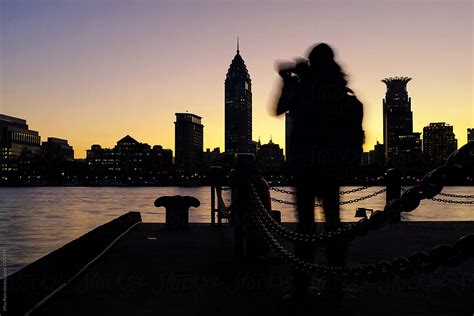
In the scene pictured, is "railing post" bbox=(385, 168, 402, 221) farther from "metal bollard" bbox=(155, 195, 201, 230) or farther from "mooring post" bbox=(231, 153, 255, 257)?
"mooring post" bbox=(231, 153, 255, 257)

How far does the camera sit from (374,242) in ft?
33.1

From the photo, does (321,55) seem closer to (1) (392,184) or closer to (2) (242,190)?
(2) (242,190)

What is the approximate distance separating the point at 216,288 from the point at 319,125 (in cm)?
204

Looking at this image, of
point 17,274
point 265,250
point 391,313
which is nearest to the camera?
point 391,313

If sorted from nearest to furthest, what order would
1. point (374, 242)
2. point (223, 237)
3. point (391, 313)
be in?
1. point (391, 313)
2. point (374, 242)
3. point (223, 237)

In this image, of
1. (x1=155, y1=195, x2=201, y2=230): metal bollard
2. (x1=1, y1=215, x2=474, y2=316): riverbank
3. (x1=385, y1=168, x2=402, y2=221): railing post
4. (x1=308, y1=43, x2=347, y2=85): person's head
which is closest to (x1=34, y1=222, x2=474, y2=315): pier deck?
(x1=1, y1=215, x2=474, y2=316): riverbank

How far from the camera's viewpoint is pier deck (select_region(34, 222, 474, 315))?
4.71m

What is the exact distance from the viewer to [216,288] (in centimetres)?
568

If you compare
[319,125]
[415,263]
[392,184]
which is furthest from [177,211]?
[415,263]

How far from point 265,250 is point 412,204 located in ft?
16.9

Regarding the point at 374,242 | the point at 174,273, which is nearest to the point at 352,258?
the point at 374,242

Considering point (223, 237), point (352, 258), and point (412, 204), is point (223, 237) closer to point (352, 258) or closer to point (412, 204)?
point (352, 258)

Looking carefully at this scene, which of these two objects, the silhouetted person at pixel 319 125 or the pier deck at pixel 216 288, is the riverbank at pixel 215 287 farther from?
the silhouetted person at pixel 319 125

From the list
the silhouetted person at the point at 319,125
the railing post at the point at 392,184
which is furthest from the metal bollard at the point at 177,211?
the silhouetted person at the point at 319,125
